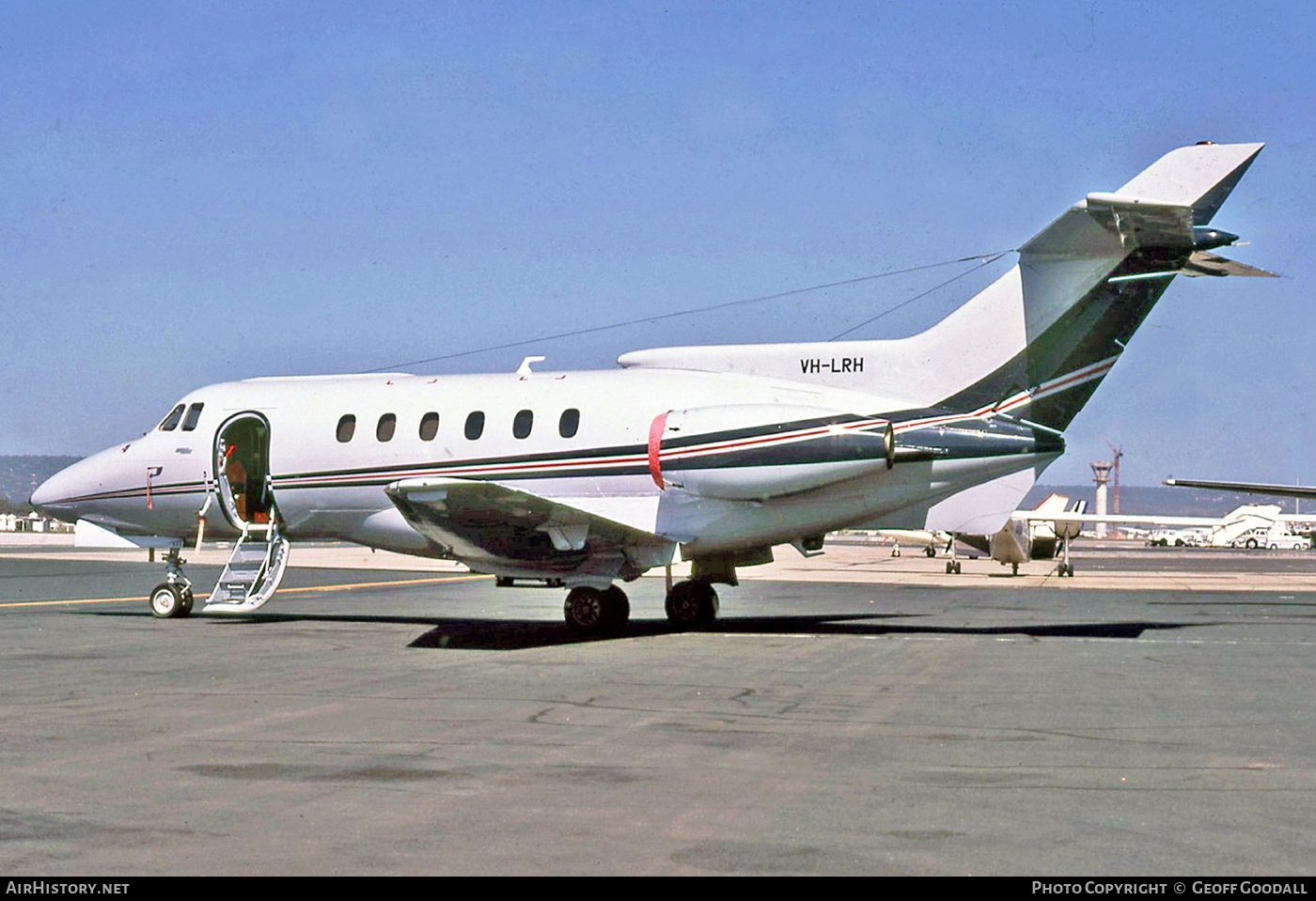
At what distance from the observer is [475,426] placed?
2100cm

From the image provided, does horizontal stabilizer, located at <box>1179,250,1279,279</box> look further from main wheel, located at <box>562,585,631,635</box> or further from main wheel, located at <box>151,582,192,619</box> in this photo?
main wheel, located at <box>151,582,192,619</box>

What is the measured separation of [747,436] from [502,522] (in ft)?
11.4

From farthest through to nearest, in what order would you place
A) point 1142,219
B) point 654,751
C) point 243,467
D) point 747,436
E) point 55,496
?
point 55,496
point 243,467
point 747,436
point 1142,219
point 654,751

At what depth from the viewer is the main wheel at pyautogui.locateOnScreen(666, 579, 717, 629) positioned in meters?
21.5

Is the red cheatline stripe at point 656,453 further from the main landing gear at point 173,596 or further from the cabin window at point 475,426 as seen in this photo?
the main landing gear at point 173,596

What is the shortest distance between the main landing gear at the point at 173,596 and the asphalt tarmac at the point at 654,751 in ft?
4.97

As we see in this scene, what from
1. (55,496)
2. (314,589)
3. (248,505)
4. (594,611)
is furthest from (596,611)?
(314,589)

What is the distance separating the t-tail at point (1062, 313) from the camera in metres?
17.9

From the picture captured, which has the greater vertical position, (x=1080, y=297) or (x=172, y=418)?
(x=1080, y=297)

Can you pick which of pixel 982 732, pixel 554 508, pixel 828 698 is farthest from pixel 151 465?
pixel 982 732

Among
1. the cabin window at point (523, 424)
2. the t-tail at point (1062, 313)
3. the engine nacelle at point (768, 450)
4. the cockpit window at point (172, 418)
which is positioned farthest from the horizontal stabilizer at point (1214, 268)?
the cockpit window at point (172, 418)

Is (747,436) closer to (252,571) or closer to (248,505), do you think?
(252,571)

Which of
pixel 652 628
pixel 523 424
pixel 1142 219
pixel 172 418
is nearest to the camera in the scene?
pixel 1142 219
